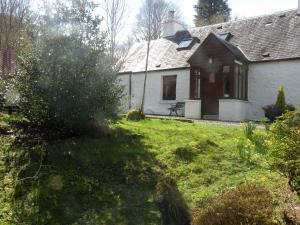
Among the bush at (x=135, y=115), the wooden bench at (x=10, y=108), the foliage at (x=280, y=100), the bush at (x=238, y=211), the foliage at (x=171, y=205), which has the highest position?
the foliage at (x=280, y=100)

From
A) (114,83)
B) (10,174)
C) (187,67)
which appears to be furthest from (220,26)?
(10,174)

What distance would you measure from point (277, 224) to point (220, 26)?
21.1 meters

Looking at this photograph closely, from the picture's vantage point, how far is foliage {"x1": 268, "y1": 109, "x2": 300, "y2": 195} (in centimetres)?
472

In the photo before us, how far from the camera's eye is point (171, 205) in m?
5.39

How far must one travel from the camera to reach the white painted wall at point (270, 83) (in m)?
18.2

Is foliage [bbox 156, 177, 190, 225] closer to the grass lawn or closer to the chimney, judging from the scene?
the grass lawn

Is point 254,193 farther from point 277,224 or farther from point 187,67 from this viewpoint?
point 187,67

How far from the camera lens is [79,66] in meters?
8.41

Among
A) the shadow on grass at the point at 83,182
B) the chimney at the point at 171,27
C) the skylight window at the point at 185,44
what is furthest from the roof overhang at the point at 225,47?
the shadow on grass at the point at 83,182

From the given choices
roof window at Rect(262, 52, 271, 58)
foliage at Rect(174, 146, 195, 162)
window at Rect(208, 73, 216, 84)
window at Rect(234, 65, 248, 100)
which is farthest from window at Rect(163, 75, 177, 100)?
foliage at Rect(174, 146, 195, 162)

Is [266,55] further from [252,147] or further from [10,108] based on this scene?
[10,108]

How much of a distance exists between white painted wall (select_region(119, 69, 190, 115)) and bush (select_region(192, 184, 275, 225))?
681 inches

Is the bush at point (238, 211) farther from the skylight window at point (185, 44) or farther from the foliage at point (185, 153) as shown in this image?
the skylight window at point (185, 44)

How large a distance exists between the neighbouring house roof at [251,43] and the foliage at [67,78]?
8287 mm
